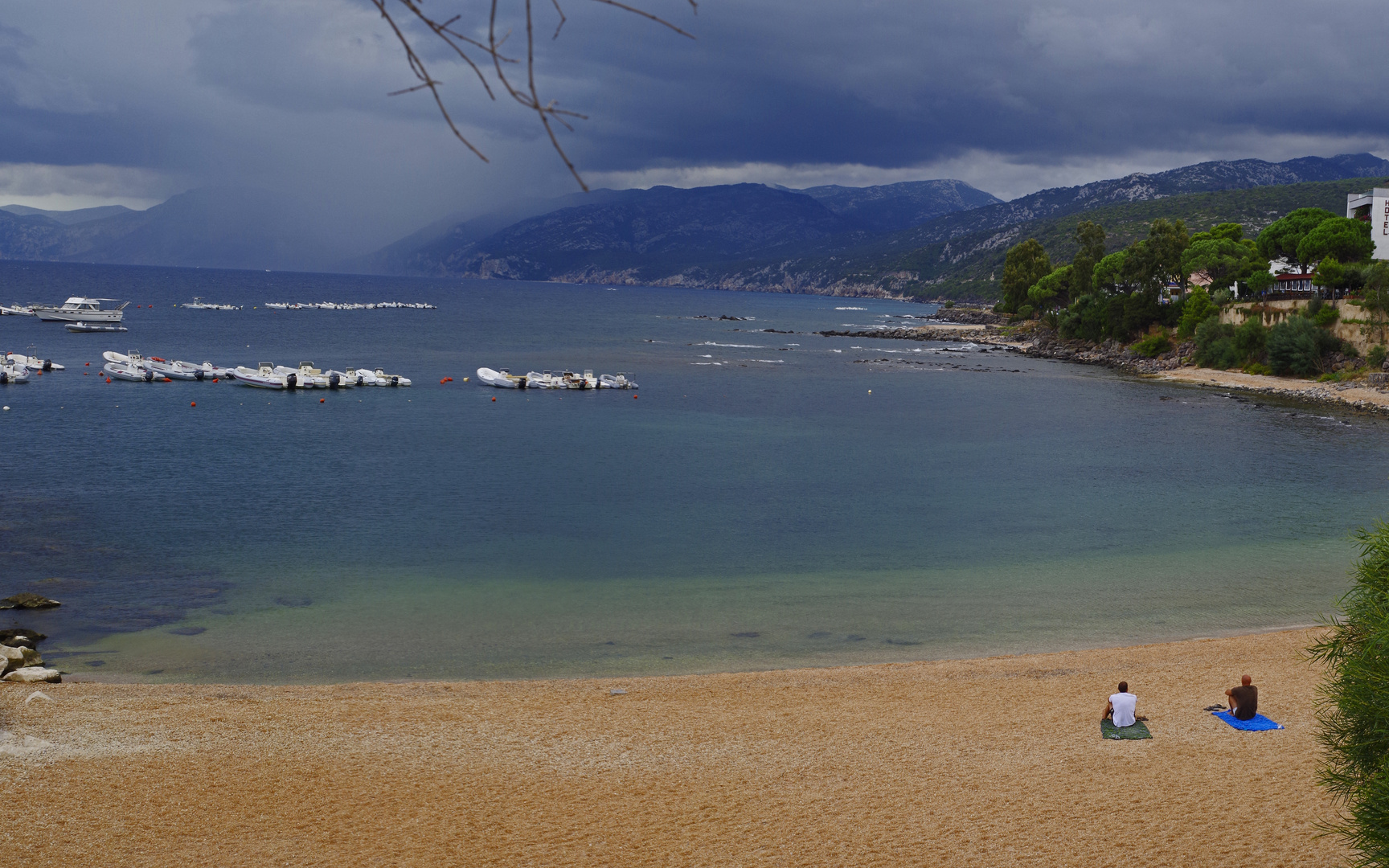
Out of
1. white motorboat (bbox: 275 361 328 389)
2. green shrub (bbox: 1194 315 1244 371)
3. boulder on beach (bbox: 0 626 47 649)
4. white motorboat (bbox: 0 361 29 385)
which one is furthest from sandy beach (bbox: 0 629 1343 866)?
green shrub (bbox: 1194 315 1244 371)

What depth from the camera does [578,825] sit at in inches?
403

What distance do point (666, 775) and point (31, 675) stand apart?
1067 centimetres

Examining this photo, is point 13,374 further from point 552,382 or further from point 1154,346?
point 1154,346

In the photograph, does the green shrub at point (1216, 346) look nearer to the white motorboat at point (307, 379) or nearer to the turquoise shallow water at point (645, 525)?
the turquoise shallow water at point (645, 525)

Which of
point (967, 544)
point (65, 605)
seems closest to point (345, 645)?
point (65, 605)

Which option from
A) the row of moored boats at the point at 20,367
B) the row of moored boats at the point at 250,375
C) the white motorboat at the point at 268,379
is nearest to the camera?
the row of moored boats at the point at 20,367

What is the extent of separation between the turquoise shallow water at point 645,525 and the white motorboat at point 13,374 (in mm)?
1878

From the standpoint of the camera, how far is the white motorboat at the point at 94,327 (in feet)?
305

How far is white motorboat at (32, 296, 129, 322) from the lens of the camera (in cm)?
9875

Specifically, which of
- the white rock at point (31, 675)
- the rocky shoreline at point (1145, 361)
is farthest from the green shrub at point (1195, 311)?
the white rock at point (31, 675)

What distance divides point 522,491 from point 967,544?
606 inches

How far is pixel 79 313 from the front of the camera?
98938 millimetres

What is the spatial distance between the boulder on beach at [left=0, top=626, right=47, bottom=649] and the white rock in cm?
191

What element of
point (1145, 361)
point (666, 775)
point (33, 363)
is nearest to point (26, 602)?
point (666, 775)
